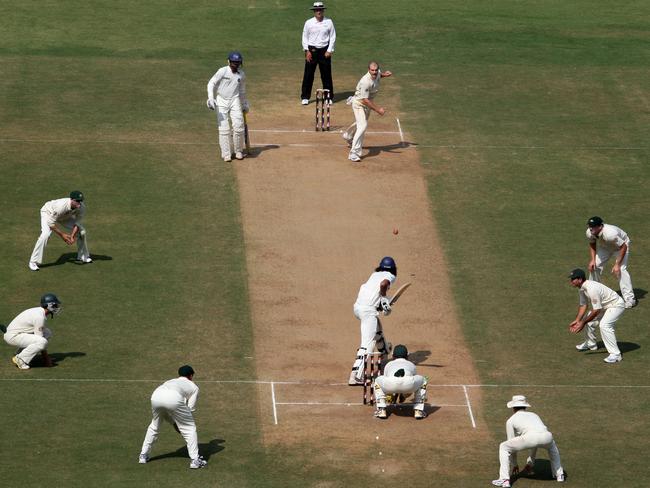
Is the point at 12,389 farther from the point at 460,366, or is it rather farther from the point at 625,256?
the point at 625,256

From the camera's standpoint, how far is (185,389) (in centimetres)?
2641

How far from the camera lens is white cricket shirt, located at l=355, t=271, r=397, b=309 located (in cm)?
2983

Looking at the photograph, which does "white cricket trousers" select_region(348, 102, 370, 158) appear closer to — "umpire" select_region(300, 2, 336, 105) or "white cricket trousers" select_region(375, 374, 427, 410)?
"umpire" select_region(300, 2, 336, 105)

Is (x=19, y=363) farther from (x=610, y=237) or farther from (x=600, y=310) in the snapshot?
(x=610, y=237)

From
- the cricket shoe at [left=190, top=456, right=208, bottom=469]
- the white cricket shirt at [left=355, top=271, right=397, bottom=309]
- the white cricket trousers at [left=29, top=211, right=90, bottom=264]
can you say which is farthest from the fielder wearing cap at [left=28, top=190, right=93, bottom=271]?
the cricket shoe at [left=190, top=456, right=208, bottom=469]

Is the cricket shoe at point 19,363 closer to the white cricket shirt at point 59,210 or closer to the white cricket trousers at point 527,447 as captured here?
the white cricket shirt at point 59,210

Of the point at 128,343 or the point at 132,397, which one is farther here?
the point at 128,343

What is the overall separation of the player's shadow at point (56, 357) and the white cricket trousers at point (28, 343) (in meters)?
0.41

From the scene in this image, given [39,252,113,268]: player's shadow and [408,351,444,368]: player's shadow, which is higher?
[39,252,113,268]: player's shadow

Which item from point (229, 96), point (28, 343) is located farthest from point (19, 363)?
point (229, 96)

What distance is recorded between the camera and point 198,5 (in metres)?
50.4

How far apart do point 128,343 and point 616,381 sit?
31.8 feet

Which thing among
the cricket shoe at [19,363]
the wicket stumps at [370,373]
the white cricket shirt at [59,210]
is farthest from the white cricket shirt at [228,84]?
the wicket stumps at [370,373]

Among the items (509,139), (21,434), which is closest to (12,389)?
(21,434)
